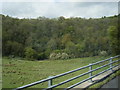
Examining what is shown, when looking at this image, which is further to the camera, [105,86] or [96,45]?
[96,45]

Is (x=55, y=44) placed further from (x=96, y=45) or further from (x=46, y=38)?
(x=96, y=45)

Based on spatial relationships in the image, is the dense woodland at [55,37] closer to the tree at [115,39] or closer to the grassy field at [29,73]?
the tree at [115,39]

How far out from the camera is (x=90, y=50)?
40156 millimetres

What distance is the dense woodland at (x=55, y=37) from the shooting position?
40031 mm

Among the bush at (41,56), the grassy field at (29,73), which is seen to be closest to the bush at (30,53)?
the bush at (41,56)

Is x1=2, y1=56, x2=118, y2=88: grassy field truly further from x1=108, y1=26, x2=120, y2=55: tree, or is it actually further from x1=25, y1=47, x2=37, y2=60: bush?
x1=25, y1=47, x2=37, y2=60: bush

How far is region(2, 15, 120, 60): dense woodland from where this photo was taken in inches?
1576

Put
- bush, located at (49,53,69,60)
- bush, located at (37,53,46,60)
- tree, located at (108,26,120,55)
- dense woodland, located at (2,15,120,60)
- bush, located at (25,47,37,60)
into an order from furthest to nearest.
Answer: bush, located at (37,53,46,60) → bush, located at (25,47,37,60) → dense woodland, located at (2,15,120,60) → bush, located at (49,53,69,60) → tree, located at (108,26,120,55)

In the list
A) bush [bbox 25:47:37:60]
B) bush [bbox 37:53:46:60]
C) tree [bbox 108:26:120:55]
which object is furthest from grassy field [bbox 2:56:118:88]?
bush [bbox 37:53:46:60]

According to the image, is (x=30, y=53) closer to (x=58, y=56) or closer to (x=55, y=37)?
(x=58, y=56)

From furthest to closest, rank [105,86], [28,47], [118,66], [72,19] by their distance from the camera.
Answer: [72,19] < [28,47] < [118,66] < [105,86]

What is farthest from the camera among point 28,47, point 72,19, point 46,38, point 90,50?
point 72,19

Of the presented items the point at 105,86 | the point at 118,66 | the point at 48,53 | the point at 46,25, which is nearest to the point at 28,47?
the point at 48,53

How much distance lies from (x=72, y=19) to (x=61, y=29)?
187 inches
